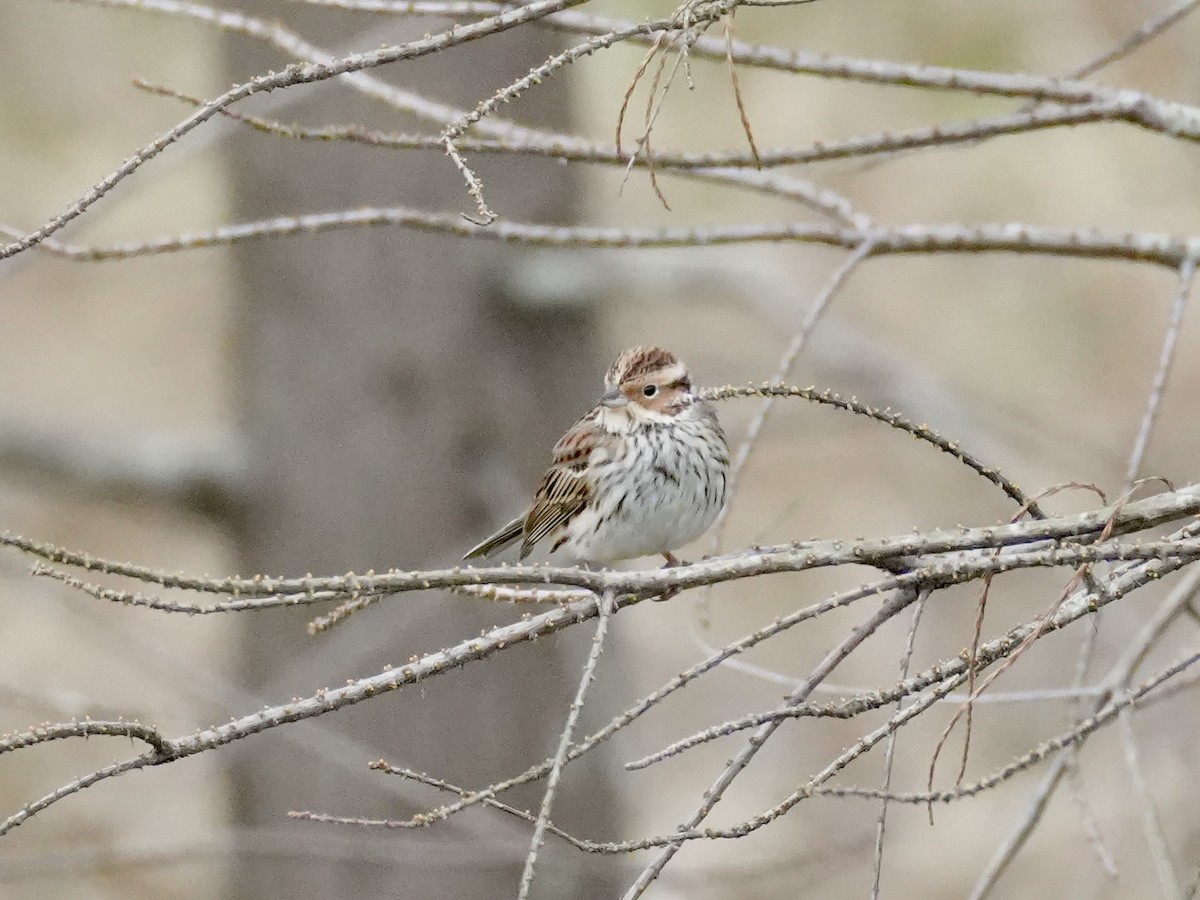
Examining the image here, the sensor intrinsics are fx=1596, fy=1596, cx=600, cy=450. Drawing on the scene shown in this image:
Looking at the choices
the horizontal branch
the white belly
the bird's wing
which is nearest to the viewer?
the horizontal branch

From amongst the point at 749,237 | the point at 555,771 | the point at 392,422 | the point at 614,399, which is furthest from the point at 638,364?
the point at 555,771

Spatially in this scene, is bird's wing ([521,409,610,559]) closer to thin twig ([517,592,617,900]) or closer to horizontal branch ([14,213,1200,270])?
horizontal branch ([14,213,1200,270])

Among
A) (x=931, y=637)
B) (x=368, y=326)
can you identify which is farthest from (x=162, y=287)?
(x=368, y=326)

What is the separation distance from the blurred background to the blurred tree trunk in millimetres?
12

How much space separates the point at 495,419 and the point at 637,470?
0.87 metres

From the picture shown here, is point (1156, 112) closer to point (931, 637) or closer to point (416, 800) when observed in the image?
point (416, 800)

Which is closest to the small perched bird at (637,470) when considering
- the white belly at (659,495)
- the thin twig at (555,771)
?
the white belly at (659,495)

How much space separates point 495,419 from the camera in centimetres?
492

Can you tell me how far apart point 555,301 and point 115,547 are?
624 centimetres

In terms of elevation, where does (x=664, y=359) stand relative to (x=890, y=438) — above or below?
below

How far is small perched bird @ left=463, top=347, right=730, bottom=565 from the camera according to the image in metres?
4.16

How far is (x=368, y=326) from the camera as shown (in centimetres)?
479

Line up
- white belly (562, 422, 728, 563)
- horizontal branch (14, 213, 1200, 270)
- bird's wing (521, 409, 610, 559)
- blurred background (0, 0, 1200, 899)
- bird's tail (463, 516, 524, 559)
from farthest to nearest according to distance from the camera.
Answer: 1. blurred background (0, 0, 1200, 899)
2. bird's tail (463, 516, 524, 559)
3. bird's wing (521, 409, 610, 559)
4. white belly (562, 422, 728, 563)
5. horizontal branch (14, 213, 1200, 270)

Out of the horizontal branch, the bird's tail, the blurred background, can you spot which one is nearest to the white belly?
the bird's tail
